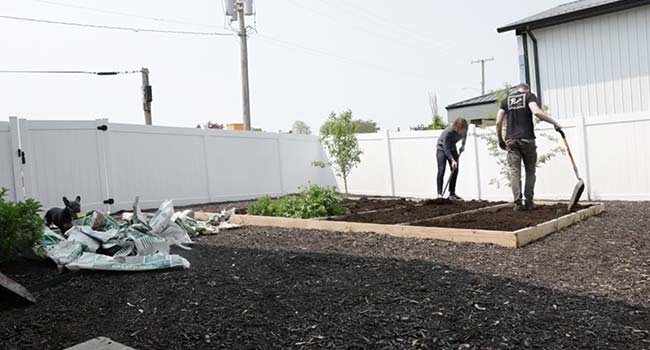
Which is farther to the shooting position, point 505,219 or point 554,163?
point 554,163

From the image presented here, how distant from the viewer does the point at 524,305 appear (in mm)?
3066

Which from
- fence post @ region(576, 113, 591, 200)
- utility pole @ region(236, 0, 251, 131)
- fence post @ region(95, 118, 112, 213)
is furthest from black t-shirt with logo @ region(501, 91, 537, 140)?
utility pole @ region(236, 0, 251, 131)

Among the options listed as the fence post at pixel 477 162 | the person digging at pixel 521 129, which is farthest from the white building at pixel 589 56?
the person digging at pixel 521 129

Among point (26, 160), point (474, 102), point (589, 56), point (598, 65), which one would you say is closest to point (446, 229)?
point (26, 160)

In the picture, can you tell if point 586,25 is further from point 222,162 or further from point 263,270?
point 263,270

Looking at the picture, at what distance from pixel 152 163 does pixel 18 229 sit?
6.24 metres

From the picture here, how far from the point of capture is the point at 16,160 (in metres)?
8.16

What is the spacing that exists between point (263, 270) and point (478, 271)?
1.66 m

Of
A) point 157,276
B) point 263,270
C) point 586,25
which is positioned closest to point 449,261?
point 263,270

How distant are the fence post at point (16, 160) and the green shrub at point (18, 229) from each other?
4.60m

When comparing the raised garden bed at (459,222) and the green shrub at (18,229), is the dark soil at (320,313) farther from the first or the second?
the raised garden bed at (459,222)

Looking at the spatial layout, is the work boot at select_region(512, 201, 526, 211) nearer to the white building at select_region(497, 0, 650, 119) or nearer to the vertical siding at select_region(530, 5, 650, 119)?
the white building at select_region(497, 0, 650, 119)

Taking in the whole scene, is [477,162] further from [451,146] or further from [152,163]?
[152,163]

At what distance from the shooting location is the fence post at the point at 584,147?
9.25m
